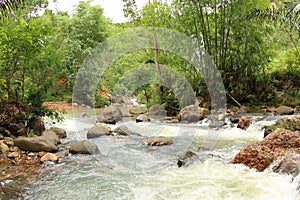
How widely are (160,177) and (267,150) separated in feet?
5.77

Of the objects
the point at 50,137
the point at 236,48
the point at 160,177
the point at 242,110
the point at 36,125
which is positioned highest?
the point at 236,48

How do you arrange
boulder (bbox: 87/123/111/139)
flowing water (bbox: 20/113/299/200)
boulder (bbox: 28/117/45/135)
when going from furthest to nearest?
1. boulder (bbox: 87/123/111/139)
2. boulder (bbox: 28/117/45/135)
3. flowing water (bbox: 20/113/299/200)

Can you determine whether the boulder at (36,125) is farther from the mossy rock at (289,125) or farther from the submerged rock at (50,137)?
the mossy rock at (289,125)

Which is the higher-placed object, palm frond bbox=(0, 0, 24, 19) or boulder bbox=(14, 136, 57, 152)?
palm frond bbox=(0, 0, 24, 19)

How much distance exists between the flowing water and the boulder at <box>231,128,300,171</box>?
0.47 feet

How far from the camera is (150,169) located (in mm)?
4711

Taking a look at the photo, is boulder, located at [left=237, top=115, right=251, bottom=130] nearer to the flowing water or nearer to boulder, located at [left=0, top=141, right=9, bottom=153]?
the flowing water

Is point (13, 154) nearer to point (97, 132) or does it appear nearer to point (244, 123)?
point (97, 132)

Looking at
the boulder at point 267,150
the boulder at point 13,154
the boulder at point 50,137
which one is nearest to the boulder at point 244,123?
the boulder at point 267,150

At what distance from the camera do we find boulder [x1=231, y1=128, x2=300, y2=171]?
4.38 m

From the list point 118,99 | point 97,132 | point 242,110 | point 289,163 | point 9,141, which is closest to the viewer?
point 289,163

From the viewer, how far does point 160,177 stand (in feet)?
14.0

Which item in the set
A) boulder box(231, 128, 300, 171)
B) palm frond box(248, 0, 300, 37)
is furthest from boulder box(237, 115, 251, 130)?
palm frond box(248, 0, 300, 37)

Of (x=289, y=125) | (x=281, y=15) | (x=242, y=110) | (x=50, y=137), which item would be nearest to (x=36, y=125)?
(x=50, y=137)
